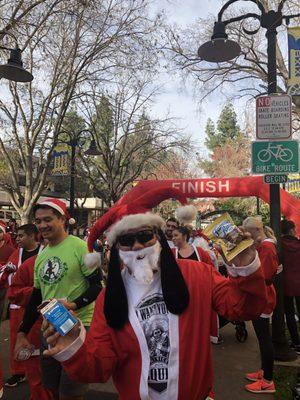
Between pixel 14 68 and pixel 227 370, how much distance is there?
6491 millimetres

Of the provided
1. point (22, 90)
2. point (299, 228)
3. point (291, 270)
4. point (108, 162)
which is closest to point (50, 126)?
point (22, 90)

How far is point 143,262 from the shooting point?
2041 millimetres

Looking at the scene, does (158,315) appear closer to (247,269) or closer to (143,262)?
(143,262)

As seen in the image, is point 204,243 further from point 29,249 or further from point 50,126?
point 50,126

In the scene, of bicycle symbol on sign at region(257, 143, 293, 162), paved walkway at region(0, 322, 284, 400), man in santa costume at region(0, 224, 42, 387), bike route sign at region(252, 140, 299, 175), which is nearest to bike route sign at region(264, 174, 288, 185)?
bike route sign at region(252, 140, 299, 175)

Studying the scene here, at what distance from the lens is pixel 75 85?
13805mm

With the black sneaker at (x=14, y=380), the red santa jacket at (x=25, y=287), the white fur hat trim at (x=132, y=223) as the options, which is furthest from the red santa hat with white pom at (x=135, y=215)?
the black sneaker at (x=14, y=380)

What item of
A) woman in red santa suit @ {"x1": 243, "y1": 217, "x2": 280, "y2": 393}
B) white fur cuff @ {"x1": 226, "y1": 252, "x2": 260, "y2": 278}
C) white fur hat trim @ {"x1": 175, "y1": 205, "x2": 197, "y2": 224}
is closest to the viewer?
white fur cuff @ {"x1": 226, "y1": 252, "x2": 260, "y2": 278}

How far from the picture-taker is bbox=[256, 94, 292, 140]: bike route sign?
17.9 ft

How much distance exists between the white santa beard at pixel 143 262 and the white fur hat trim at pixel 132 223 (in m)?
0.11

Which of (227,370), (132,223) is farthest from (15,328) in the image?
(132,223)

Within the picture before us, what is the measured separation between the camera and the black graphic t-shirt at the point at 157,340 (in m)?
1.95

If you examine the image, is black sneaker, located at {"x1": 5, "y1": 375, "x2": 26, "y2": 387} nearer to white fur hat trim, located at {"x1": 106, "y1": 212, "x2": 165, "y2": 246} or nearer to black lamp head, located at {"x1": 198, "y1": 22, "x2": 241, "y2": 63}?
white fur hat trim, located at {"x1": 106, "y1": 212, "x2": 165, "y2": 246}

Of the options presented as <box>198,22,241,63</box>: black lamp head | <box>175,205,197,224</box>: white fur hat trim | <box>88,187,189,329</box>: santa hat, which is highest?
<box>198,22,241,63</box>: black lamp head
